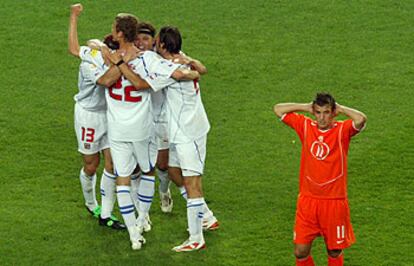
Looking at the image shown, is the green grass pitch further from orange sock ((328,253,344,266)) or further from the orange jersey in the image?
the orange jersey

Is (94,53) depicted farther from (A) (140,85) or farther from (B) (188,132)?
(B) (188,132)

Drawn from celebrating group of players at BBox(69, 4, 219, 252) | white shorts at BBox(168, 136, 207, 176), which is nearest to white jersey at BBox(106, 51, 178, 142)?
celebrating group of players at BBox(69, 4, 219, 252)

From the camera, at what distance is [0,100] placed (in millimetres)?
14539

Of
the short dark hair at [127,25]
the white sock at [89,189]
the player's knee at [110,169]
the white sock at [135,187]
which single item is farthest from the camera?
the white sock at [89,189]

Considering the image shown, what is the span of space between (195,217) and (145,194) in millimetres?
578

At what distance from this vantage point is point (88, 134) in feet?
36.5

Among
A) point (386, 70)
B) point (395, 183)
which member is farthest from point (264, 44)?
point (395, 183)

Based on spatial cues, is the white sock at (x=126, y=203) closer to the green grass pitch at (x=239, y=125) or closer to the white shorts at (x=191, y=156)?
the green grass pitch at (x=239, y=125)

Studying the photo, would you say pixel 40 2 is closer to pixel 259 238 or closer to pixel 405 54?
pixel 405 54

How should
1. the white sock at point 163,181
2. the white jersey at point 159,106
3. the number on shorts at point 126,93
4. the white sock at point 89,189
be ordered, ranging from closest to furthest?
the number on shorts at point 126,93, the white jersey at point 159,106, the white sock at point 89,189, the white sock at point 163,181

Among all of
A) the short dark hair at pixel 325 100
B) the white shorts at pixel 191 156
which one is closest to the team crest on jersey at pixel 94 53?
the white shorts at pixel 191 156

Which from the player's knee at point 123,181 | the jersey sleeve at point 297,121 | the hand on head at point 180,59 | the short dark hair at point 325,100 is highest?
the hand on head at point 180,59

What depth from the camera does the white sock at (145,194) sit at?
10953 millimetres

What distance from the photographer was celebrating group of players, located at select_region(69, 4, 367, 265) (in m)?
9.75
